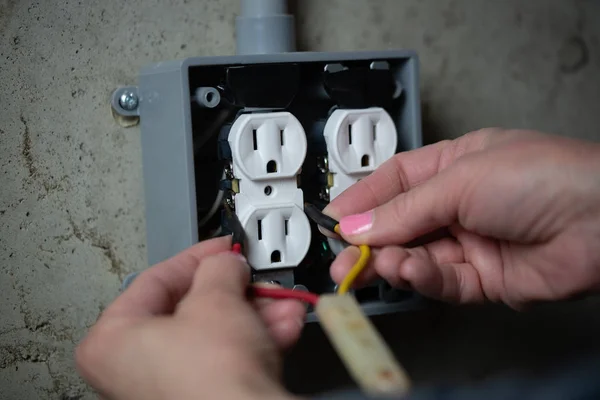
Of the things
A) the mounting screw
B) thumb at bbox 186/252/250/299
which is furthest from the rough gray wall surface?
thumb at bbox 186/252/250/299

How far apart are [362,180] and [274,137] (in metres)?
0.11

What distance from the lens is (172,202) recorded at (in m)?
0.76

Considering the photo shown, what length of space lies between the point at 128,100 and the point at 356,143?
0.26 meters

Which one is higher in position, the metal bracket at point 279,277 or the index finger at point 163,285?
the index finger at point 163,285

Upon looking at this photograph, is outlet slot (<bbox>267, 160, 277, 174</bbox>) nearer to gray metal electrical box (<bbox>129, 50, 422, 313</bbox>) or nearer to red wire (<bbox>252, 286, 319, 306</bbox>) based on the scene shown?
gray metal electrical box (<bbox>129, 50, 422, 313</bbox>)

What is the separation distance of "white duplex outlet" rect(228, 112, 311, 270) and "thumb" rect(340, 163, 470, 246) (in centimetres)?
8

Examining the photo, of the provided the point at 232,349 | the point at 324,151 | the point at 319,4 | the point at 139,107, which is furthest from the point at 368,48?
the point at 232,349

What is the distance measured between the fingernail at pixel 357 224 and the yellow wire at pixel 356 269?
0.05 ft

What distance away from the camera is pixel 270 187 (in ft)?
2.50

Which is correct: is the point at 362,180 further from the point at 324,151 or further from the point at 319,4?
the point at 319,4

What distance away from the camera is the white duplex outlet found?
2.42 ft

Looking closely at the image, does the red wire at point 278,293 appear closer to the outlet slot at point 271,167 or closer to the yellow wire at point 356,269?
the yellow wire at point 356,269

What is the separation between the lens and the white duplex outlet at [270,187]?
739 mm

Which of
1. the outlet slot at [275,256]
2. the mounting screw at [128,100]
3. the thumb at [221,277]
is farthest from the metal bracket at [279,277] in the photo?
the mounting screw at [128,100]
